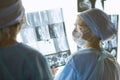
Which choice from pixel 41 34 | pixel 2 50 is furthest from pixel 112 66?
pixel 2 50

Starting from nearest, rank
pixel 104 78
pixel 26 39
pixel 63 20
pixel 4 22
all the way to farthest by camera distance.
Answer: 1. pixel 4 22
2. pixel 104 78
3. pixel 26 39
4. pixel 63 20

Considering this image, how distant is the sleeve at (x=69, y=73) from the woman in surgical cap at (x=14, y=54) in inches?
11.3

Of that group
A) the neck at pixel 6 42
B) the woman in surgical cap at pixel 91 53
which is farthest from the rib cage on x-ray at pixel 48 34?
the neck at pixel 6 42

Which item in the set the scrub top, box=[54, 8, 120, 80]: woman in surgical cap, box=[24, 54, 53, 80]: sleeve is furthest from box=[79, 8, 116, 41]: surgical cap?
box=[24, 54, 53, 80]: sleeve

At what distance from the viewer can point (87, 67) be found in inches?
54.8

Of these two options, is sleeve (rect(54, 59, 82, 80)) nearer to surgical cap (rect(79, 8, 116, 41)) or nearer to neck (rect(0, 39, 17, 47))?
surgical cap (rect(79, 8, 116, 41))

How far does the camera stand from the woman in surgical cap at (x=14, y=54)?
1.07 metres

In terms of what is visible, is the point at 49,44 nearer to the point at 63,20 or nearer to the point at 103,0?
the point at 63,20

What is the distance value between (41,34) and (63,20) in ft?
0.58

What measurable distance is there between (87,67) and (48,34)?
1.17ft

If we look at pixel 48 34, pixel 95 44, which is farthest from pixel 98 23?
pixel 48 34

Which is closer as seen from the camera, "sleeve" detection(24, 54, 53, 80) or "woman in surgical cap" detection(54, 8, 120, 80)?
"sleeve" detection(24, 54, 53, 80)

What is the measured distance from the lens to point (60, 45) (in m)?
1.64

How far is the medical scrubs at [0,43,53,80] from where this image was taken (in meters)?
1.09
